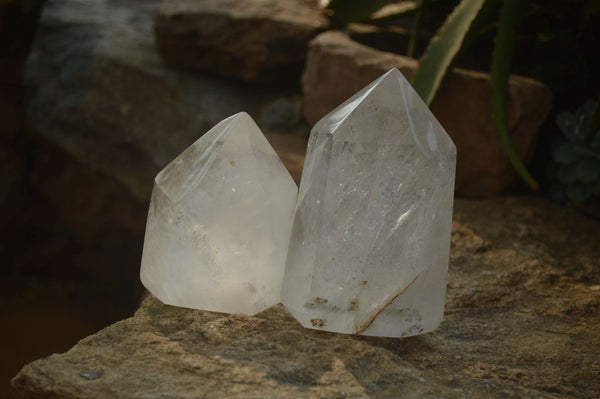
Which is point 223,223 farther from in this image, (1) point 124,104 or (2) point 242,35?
A: (1) point 124,104

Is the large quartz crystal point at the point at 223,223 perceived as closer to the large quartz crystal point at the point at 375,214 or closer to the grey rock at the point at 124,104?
the large quartz crystal point at the point at 375,214

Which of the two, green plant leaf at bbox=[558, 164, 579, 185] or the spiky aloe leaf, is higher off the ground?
the spiky aloe leaf

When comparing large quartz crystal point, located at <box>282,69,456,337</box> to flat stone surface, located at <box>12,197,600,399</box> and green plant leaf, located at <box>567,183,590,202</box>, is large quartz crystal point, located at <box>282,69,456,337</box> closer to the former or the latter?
flat stone surface, located at <box>12,197,600,399</box>

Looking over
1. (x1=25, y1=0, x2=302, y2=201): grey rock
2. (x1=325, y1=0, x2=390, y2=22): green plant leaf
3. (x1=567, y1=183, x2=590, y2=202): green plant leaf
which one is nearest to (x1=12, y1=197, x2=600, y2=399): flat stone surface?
(x1=567, y1=183, x2=590, y2=202): green plant leaf

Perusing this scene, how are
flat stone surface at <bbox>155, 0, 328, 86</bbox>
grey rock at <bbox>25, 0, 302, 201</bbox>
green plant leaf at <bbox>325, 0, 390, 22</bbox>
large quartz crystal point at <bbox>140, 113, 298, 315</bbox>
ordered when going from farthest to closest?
grey rock at <bbox>25, 0, 302, 201</bbox>
flat stone surface at <bbox>155, 0, 328, 86</bbox>
green plant leaf at <bbox>325, 0, 390, 22</bbox>
large quartz crystal point at <bbox>140, 113, 298, 315</bbox>

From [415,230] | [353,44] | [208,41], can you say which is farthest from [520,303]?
[208,41]

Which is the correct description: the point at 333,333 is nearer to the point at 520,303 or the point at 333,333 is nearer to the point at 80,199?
the point at 520,303

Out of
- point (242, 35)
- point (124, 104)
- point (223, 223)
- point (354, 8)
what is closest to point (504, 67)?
point (354, 8)
